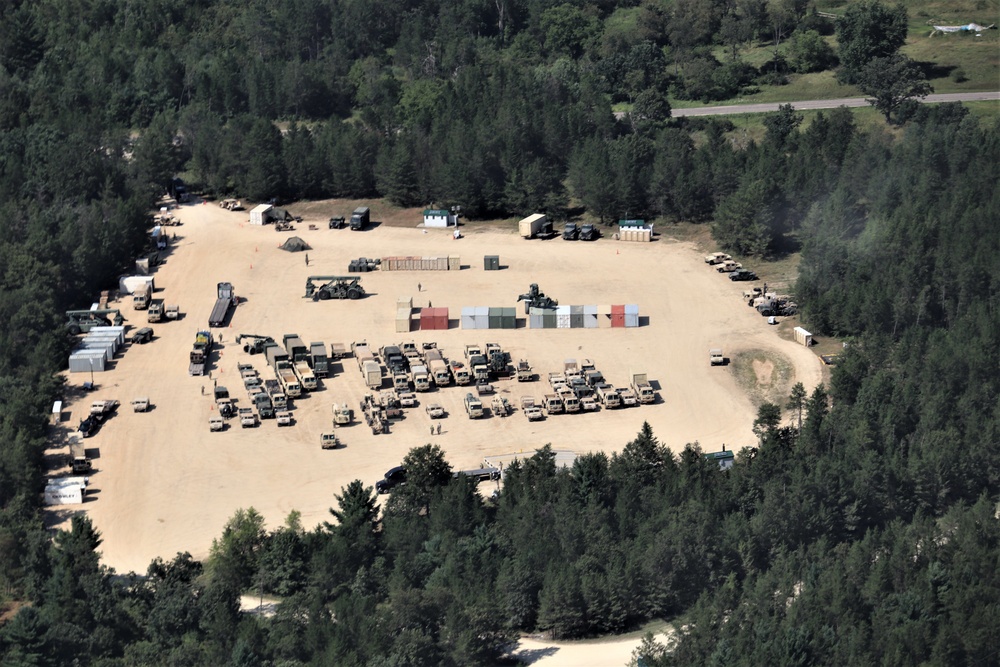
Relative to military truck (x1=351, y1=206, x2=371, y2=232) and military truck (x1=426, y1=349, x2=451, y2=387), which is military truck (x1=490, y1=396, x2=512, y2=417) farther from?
military truck (x1=351, y1=206, x2=371, y2=232)

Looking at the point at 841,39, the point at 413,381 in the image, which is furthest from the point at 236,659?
the point at 841,39

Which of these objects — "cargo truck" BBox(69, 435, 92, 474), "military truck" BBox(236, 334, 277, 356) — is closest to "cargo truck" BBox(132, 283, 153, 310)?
"military truck" BBox(236, 334, 277, 356)

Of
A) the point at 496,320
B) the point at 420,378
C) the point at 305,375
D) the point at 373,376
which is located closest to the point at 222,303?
the point at 305,375

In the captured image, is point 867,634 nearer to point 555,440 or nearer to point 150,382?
point 555,440

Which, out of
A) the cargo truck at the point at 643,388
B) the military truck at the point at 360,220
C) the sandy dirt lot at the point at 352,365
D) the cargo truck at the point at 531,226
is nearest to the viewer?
the sandy dirt lot at the point at 352,365

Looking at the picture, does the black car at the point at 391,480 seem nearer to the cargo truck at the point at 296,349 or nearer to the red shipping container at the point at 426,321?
the cargo truck at the point at 296,349

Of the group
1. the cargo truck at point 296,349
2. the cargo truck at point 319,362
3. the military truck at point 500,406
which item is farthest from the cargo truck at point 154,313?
the military truck at point 500,406
